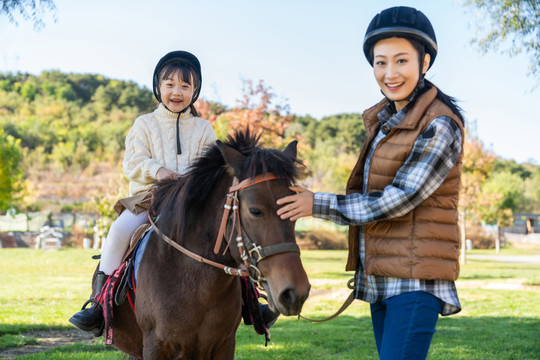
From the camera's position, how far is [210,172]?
2.90 metres

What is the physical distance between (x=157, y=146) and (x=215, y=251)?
1397mm

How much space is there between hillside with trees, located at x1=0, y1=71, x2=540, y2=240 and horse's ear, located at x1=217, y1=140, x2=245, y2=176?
13.7 meters

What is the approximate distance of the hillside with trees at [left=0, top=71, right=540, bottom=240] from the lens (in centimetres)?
2120

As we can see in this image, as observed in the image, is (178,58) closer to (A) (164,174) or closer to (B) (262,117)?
(A) (164,174)

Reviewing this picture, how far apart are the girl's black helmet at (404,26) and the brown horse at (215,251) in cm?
79

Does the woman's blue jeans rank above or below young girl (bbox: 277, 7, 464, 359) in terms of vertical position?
below

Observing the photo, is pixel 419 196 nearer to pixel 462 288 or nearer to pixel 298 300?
pixel 298 300

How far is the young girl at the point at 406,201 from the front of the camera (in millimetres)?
2279

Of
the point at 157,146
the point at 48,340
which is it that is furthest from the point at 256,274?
the point at 48,340

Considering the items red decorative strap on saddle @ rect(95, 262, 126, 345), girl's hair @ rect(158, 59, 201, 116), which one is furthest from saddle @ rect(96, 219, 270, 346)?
girl's hair @ rect(158, 59, 201, 116)

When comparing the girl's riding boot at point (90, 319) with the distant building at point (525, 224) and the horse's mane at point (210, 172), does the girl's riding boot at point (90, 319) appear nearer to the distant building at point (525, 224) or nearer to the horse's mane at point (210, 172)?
the horse's mane at point (210, 172)

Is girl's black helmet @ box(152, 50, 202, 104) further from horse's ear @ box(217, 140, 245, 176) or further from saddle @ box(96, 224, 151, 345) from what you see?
horse's ear @ box(217, 140, 245, 176)

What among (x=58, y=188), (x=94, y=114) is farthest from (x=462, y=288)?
(x=94, y=114)

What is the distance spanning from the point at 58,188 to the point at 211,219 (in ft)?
159
